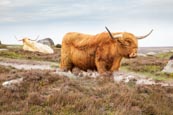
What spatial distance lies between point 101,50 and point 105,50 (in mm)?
208

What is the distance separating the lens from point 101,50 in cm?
1786

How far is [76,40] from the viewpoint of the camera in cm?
1984

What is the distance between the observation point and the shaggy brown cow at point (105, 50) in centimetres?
1752

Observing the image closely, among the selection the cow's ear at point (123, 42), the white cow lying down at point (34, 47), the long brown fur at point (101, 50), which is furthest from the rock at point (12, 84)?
the white cow lying down at point (34, 47)

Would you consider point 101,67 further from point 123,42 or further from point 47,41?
point 47,41

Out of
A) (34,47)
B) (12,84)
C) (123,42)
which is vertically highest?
(123,42)

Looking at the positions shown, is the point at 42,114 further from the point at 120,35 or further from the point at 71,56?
the point at 71,56

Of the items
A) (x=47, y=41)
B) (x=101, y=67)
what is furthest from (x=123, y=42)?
(x=47, y=41)

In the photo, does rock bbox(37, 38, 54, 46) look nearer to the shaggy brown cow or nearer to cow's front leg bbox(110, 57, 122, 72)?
the shaggy brown cow

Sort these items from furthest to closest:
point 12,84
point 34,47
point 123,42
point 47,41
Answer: point 47,41, point 34,47, point 123,42, point 12,84

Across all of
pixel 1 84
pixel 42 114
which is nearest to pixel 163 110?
pixel 42 114

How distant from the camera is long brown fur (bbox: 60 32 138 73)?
1755 centimetres

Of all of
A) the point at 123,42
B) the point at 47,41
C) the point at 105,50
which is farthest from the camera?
the point at 47,41

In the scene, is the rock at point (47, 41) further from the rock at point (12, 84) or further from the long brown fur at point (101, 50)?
the rock at point (12, 84)
